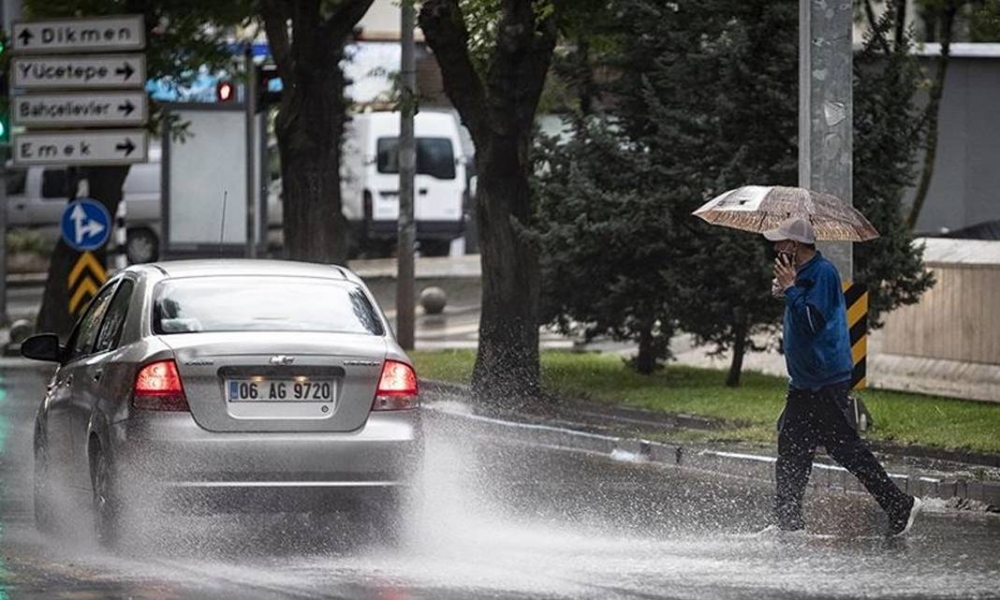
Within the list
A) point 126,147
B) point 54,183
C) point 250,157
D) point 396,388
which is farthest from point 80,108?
point 396,388

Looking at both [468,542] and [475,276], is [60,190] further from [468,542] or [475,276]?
[468,542]

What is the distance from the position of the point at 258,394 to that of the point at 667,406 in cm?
950

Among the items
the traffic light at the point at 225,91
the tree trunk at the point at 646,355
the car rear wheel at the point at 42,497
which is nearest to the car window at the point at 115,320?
the car rear wheel at the point at 42,497

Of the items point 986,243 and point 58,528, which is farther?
point 986,243

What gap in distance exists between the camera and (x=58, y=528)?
1223cm

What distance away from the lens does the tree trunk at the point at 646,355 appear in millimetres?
23375

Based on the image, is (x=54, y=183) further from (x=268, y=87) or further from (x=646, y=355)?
(x=646, y=355)

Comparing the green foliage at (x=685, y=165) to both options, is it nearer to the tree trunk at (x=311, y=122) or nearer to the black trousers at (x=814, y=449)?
the tree trunk at (x=311, y=122)

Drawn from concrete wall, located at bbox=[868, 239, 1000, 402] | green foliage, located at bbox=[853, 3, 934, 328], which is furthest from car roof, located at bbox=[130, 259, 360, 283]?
concrete wall, located at bbox=[868, 239, 1000, 402]

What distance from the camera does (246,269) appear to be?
40.1 ft

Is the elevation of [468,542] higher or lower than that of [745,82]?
lower

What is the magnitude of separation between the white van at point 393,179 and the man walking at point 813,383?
2847 cm

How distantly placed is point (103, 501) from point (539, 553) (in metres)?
2.13

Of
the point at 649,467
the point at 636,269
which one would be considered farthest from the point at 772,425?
the point at 636,269
